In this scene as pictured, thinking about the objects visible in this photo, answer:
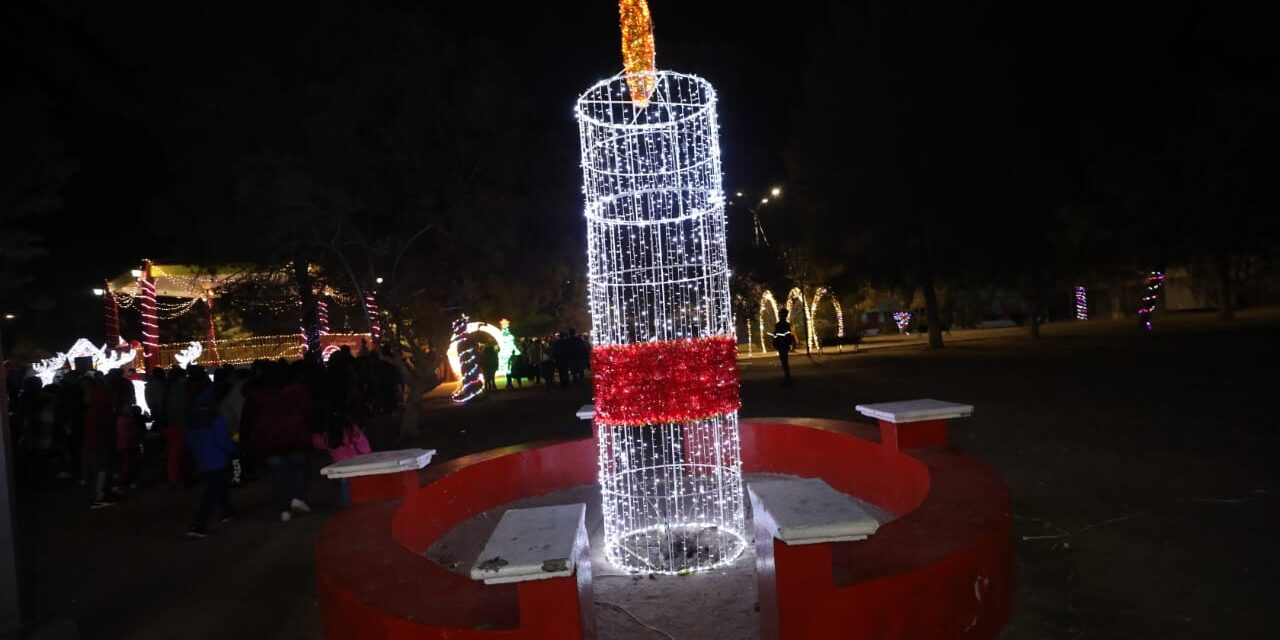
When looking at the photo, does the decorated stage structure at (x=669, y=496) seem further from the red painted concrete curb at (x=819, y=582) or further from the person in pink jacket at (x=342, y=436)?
the person in pink jacket at (x=342, y=436)

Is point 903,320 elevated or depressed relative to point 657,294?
depressed

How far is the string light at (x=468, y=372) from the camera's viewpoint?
17.4 metres

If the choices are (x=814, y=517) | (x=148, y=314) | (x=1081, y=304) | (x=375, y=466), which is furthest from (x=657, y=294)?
(x=1081, y=304)

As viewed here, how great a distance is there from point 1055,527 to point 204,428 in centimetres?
707

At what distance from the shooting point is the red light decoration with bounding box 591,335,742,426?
4973 mm

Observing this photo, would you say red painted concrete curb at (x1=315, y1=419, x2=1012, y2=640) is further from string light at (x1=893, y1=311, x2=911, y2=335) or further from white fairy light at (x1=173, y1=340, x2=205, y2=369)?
string light at (x1=893, y1=311, x2=911, y2=335)

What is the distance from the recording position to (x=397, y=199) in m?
12.2

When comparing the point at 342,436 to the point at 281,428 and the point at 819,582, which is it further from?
the point at 819,582

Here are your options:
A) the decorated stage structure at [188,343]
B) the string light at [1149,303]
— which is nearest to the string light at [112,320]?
the decorated stage structure at [188,343]

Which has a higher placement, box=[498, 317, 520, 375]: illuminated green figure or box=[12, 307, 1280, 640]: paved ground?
box=[498, 317, 520, 375]: illuminated green figure

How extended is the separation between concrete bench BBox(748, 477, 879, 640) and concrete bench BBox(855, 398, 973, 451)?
8.53 feet

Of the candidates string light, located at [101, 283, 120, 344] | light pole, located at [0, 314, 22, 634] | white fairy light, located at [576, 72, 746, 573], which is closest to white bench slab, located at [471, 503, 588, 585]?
white fairy light, located at [576, 72, 746, 573]

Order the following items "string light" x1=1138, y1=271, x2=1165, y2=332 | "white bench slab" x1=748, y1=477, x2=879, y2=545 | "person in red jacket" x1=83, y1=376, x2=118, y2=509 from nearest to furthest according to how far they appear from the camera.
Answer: "white bench slab" x1=748, y1=477, x2=879, y2=545
"person in red jacket" x1=83, y1=376, x2=118, y2=509
"string light" x1=1138, y1=271, x2=1165, y2=332

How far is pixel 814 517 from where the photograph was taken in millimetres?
2896
